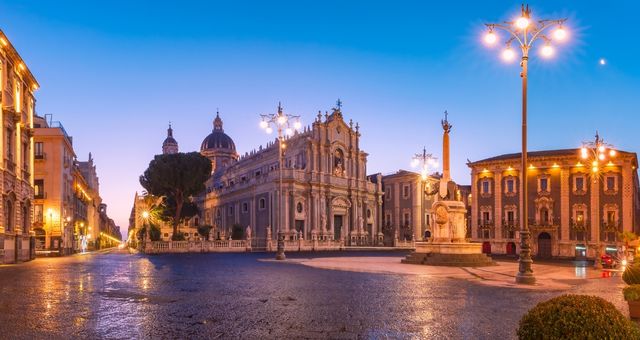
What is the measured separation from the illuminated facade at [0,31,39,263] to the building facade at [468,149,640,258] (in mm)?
46127

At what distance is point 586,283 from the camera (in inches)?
739

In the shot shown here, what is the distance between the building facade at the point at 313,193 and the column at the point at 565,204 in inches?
1060

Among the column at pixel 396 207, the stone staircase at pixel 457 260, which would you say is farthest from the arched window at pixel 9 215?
the column at pixel 396 207

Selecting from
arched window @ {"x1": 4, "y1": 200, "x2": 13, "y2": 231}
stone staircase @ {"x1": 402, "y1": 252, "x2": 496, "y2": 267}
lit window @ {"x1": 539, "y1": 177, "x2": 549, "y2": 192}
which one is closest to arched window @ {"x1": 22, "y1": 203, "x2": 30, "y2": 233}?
arched window @ {"x1": 4, "y1": 200, "x2": 13, "y2": 231}

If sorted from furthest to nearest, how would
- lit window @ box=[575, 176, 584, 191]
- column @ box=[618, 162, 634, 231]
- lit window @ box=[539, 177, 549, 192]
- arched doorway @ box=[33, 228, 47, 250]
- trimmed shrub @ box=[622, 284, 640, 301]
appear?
lit window @ box=[539, 177, 549, 192] → lit window @ box=[575, 176, 584, 191] → column @ box=[618, 162, 634, 231] → arched doorway @ box=[33, 228, 47, 250] → trimmed shrub @ box=[622, 284, 640, 301]

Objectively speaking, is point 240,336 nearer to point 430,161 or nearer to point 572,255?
point 430,161

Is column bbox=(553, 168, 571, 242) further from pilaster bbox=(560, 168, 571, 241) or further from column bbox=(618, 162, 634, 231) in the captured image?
column bbox=(618, 162, 634, 231)

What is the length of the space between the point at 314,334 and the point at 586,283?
14.0 meters

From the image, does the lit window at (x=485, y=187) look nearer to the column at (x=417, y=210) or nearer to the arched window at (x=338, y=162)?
the column at (x=417, y=210)

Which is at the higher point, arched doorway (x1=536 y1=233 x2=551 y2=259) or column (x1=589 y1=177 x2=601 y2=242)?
column (x1=589 y1=177 x2=601 y2=242)

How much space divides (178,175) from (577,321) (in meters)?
62.6

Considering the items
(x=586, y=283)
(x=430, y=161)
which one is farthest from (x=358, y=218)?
(x=586, y=283)

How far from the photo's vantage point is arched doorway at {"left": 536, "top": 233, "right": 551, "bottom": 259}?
56.5m

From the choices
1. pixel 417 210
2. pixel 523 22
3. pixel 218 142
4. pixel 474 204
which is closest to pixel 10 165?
pixel 523 22
